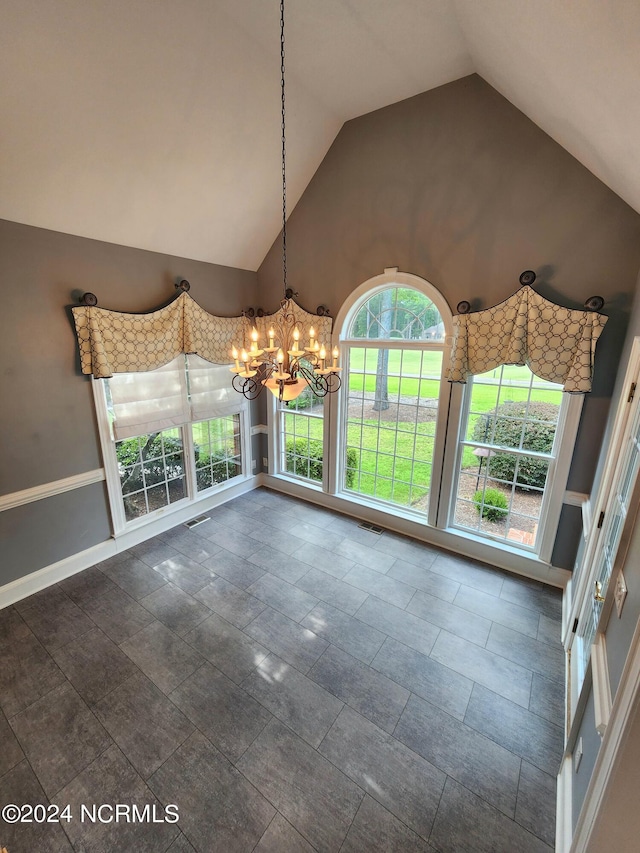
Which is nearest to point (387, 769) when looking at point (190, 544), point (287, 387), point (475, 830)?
point (475, 830)

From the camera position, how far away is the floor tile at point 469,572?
10.7ft

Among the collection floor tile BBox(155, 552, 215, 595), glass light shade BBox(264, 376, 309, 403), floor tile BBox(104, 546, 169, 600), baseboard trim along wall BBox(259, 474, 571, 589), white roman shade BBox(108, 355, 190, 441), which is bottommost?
floor tile BBox(104, 546, 169, 600)

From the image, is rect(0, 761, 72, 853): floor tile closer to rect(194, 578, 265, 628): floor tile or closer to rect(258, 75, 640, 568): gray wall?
rect(194, 578, 265, 628): floor tile

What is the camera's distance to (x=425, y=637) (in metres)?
2.71

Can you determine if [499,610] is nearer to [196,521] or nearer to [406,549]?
[406,549]

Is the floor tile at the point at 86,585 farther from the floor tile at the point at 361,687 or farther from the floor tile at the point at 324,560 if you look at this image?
the floor tile at the point at 361,687

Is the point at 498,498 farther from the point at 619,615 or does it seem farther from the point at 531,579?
the point at 619,615

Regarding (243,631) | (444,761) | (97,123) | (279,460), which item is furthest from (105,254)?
(444,761)

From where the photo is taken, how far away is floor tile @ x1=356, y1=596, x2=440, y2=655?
8.78ft

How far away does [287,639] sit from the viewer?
268 cm

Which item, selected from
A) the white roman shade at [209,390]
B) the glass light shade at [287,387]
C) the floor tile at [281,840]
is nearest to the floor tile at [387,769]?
the floor tile at [281,840]

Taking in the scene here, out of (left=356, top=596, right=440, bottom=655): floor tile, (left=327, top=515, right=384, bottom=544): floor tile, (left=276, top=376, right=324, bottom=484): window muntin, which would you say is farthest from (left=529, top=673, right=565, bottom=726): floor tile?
(left=276, top=376, right=324, bottom=484): window muntin

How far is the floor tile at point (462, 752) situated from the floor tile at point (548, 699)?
39 centimetres

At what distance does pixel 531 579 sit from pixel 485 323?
8.04ft
